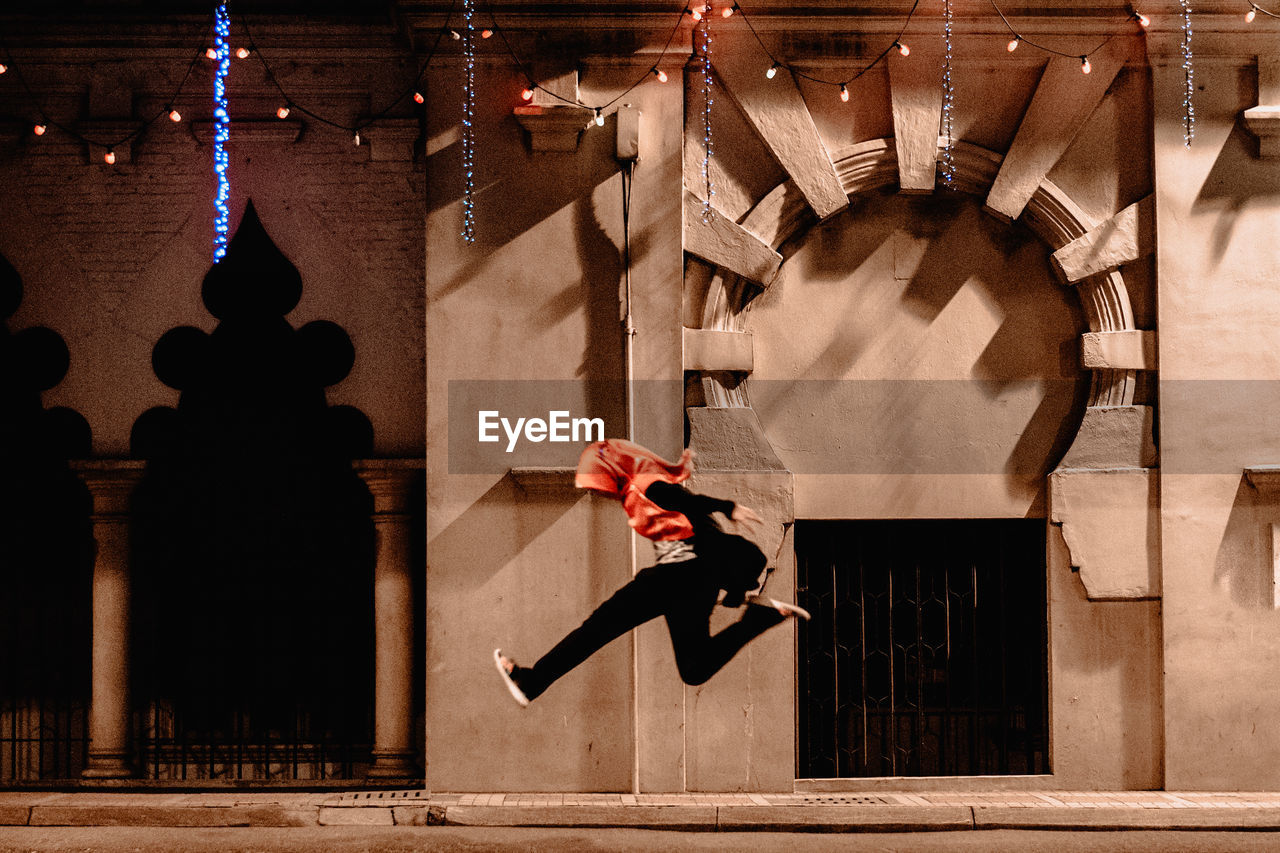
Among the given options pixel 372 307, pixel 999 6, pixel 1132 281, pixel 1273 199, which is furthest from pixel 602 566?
pixel 1273 199

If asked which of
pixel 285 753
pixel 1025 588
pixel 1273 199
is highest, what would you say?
pixel 1273 199

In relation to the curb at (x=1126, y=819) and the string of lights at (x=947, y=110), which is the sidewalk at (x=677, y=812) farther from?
the string of lights at (x=947, y=110)

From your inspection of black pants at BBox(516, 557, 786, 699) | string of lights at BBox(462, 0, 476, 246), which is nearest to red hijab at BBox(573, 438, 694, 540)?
black pants at BBox(516, 557, 786, 699)

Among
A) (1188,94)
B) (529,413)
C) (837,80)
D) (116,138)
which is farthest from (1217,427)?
(116,138)

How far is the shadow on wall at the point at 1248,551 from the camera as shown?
8438 millimetres

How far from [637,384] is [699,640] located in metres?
2.66

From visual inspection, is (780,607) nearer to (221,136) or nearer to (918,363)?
(918,363)

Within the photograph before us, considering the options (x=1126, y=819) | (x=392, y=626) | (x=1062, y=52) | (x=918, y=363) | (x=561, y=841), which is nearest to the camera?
(x=561, y=841)

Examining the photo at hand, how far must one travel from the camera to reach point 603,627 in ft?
20.7

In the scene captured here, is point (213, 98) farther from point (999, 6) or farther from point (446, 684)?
point (999, 6)

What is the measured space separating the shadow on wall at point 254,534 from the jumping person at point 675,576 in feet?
10.3

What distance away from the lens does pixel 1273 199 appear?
8.58m

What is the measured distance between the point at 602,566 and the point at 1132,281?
4.51m

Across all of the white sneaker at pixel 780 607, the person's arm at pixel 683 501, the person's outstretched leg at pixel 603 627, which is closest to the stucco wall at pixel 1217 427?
the white sneaker at pixel 780 607
